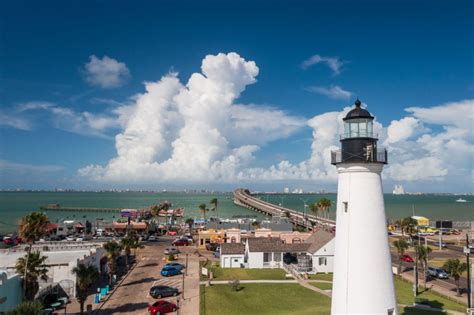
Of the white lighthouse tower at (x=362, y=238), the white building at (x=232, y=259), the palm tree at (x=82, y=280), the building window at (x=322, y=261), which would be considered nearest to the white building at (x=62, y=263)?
the palm tree at (x=82, y=280)

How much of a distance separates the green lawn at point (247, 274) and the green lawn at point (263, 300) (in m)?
3.25

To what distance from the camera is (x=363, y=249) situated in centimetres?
1372

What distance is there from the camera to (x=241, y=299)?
29.5 m

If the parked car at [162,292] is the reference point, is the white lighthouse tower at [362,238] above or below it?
above

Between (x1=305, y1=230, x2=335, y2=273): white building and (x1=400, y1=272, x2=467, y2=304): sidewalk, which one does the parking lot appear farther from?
(x1=400, y1=272, x2=467, y2=304): sidewalk

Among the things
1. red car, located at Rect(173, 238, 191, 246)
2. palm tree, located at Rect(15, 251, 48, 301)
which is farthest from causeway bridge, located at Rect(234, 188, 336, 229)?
palm tree, located at Rect(15, 251, 48, 301)

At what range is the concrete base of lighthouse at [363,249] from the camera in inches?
537

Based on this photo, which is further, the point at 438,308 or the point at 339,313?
the point at 438,308

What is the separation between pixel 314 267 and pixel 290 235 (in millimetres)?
13495

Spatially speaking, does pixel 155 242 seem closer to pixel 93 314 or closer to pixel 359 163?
pixel 93 314

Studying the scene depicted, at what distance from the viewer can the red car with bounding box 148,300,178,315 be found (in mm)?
25500

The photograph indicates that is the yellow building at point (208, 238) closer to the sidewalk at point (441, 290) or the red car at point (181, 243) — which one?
the red car at point (181, 243)

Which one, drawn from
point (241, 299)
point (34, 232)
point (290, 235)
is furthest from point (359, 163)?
point (290, 235)

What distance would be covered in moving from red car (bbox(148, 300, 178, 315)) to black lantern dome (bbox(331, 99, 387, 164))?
17425mm
